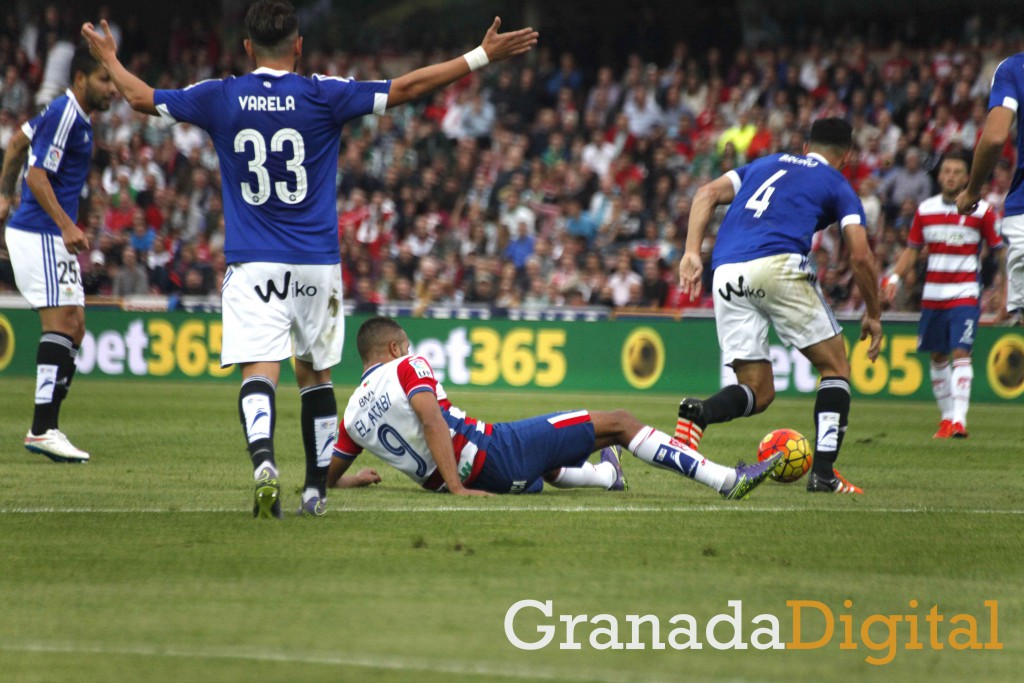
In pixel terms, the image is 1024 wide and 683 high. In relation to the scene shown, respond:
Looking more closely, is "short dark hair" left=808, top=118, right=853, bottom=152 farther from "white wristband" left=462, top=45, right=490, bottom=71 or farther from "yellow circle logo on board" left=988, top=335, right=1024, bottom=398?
"yellow circle logo on board" left=988, top=335, right=1024, bottom=398

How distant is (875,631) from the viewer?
14.4 feet

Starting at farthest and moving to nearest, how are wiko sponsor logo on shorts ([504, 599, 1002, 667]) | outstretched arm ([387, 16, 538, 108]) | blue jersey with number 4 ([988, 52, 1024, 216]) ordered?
1. blue jersey with number 4 ([988, 52, 1024, 216])
2. outstretched arm ([387, 16, 538, 108])
3. wiko sponsor logo on shorts ([504, 599, 1002, 667])

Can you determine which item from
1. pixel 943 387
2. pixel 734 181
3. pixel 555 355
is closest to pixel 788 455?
pixel 734 181

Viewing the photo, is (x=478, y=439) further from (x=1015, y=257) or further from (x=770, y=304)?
(x=1015, y=257)

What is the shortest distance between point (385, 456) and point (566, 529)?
1.53 m

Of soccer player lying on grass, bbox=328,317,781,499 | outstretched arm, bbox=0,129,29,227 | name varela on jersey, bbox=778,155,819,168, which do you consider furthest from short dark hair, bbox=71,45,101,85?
name varela on jersey, bbox=778,155,819,168

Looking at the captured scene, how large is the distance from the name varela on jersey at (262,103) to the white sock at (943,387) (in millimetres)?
8095

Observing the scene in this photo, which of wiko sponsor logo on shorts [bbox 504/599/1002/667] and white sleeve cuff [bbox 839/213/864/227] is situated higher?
white sleeve cuff [bbox 839/213/864/227]

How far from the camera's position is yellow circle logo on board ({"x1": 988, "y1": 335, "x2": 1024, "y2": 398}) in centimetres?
1744

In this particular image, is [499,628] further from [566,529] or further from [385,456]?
[385,456]

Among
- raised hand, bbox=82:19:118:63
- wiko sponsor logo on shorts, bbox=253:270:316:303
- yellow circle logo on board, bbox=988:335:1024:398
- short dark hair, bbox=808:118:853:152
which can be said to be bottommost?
yellow circle logo on board, bbox=988:335:1024:398

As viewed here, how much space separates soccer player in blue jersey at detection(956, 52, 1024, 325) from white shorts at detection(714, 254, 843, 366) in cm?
155

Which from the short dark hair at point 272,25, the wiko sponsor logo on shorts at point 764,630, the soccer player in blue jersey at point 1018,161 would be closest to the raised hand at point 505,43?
the short dark hair at point 272,25

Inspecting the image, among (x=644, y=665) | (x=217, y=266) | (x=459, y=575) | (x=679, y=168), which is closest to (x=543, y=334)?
(x=679, y=168)
